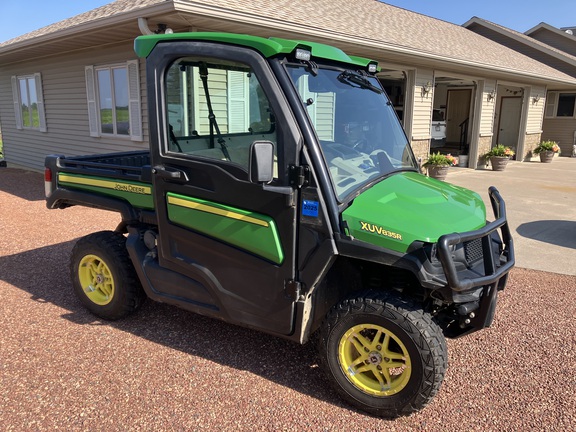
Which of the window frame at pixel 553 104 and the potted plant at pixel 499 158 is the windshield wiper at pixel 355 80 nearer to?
the potted plant at pixel 499 158

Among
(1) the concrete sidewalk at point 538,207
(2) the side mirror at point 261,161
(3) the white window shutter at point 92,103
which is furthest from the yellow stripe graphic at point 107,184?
(3) the white window shutter at point 92,103

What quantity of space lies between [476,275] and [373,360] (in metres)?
0.77

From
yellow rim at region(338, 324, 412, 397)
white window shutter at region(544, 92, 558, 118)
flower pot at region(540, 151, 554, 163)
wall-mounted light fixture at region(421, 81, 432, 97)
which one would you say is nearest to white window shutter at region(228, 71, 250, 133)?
yellow rim at region(338, 324, 412, 397)

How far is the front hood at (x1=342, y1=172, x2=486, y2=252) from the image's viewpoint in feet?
8.32

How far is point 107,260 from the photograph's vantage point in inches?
149

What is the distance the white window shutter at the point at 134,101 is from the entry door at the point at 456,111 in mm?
16086

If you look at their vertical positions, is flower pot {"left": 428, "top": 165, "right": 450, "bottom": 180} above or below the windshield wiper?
below

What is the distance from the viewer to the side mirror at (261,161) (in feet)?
7.93

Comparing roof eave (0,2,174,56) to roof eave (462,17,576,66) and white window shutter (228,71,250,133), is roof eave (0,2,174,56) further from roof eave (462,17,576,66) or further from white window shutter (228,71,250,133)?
roof eave (462,17,576,66)

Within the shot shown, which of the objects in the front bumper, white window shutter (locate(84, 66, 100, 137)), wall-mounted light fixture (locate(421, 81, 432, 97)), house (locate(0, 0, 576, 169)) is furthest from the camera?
wall-mounted light fixture (locate(421, 81, 432, 97))

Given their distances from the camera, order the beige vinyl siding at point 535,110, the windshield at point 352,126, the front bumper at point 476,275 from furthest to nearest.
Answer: the beige vinyl siding at point 535,110 → the windshield at point 352,126 → the front bumper at point 476,275

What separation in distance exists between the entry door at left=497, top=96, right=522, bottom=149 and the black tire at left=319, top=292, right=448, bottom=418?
19767mm

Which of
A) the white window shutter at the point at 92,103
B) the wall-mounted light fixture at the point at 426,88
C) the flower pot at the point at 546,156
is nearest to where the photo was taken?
the white window shutter at the point at 92,103

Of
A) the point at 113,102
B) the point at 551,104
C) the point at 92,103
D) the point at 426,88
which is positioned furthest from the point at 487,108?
the point at 92,103
